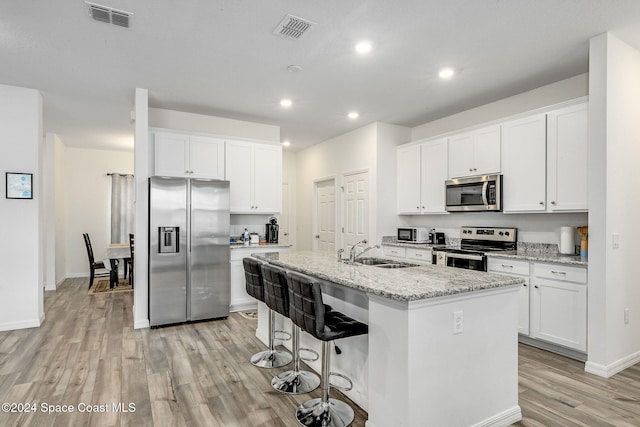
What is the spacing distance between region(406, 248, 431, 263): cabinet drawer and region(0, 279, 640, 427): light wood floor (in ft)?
4.91

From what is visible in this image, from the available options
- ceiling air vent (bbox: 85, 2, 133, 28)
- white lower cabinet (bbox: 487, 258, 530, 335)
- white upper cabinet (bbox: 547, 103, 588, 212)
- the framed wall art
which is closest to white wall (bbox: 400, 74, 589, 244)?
white upper cabinet (bbox: 547, 103, 588, 212)

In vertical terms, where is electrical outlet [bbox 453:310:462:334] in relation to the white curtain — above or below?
below

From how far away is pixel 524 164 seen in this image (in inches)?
153

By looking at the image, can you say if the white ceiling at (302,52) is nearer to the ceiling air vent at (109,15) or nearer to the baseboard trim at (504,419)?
the ceiling air vent at (109,15)

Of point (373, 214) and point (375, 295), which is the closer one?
point (375, 295)

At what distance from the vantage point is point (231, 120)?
5.40m

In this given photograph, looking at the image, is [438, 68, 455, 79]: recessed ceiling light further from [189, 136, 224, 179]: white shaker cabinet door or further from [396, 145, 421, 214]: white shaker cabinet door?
[189, 136, 224, 179]: white shaker cabinet door

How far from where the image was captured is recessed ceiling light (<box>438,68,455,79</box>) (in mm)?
3617

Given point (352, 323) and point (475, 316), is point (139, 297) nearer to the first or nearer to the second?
point (352, 323)

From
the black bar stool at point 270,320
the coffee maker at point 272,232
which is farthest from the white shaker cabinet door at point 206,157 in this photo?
the black bar stool at point 270,320

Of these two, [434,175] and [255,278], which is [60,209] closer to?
[255,278]

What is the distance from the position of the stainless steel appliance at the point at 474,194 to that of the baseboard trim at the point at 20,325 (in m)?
5.30

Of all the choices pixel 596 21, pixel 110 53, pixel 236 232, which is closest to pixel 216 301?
pixel 236 232

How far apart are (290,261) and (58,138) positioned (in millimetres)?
5978
